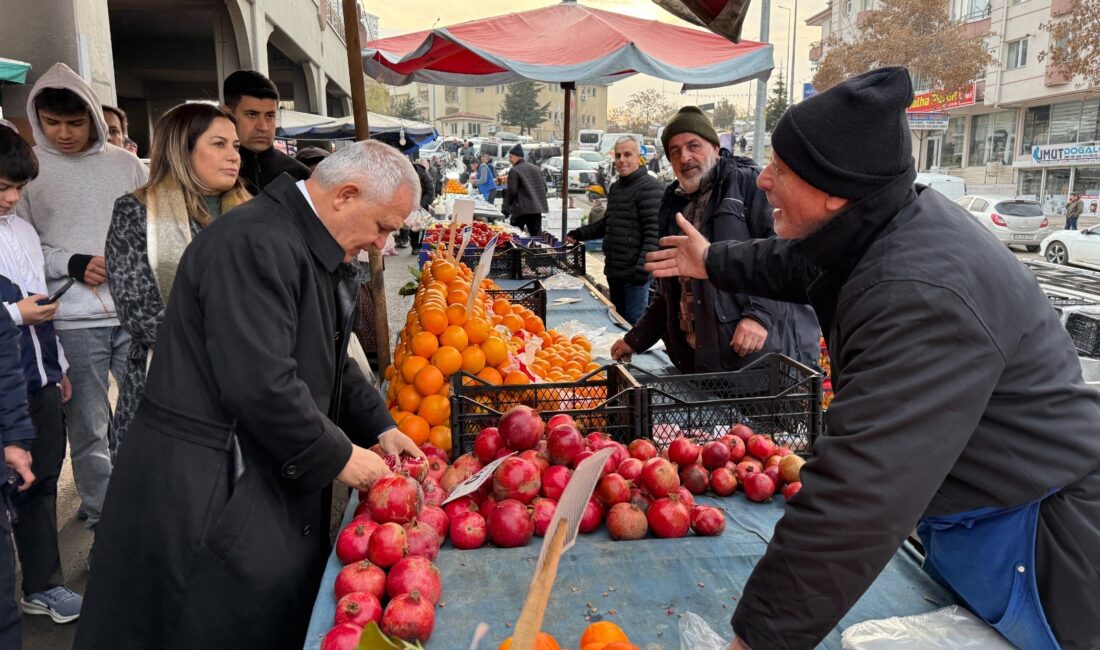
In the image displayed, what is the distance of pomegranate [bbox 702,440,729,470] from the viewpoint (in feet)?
8.14

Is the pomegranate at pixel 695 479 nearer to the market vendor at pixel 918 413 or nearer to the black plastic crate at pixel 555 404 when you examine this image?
the black plastic crate at pixel 555 404

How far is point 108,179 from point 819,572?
147 inches

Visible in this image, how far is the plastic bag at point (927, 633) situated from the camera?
158 cm

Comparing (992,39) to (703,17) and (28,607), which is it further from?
(28,607)

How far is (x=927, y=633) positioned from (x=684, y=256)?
1412 mm

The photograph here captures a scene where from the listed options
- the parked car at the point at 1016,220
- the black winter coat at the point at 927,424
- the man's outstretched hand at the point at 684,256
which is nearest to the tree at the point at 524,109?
the parked car at the point at 1016,220

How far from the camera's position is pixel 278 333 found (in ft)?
6.09

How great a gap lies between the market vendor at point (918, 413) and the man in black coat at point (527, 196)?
11770mm

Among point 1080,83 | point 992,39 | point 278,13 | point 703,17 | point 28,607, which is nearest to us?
point 28,607

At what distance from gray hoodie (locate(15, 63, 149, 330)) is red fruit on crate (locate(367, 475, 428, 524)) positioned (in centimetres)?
225

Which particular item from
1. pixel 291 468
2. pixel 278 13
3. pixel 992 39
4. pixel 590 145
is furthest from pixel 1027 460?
pixel 590 145

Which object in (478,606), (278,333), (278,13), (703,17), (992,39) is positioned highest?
(992,39)

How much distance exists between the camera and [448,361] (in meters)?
3.00

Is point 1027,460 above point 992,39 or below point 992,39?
below
